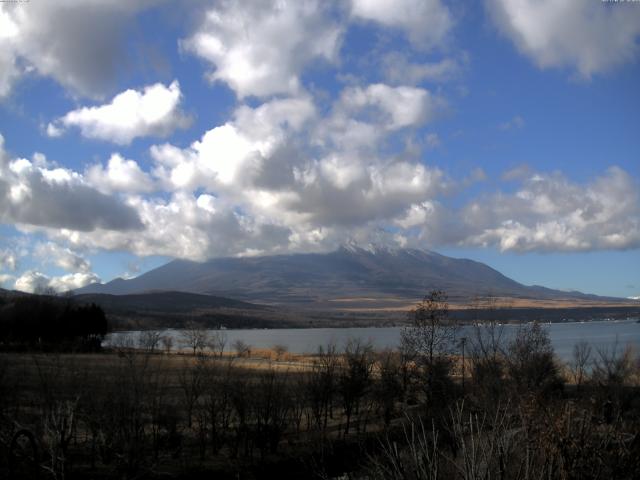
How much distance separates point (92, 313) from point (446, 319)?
71.8 m

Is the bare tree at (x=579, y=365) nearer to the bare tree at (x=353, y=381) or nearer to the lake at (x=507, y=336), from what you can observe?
the lake at (x=507, y=336)

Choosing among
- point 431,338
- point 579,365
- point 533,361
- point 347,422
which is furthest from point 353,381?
point 579,365

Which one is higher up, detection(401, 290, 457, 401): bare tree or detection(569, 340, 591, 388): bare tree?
detection(401, 290, 457, 401): bare tree

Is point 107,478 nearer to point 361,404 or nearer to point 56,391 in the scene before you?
point 56,391

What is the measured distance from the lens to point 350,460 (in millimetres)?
25969

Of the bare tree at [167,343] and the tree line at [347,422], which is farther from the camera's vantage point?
the bare tree at [167,343]

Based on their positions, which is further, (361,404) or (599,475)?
(361,404)

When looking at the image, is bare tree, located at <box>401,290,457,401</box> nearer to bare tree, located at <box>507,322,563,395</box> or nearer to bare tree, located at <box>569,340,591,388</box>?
bare tree, located at <box>507,322,563,395</box>

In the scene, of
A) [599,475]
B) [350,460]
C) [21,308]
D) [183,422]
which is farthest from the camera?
[21,308]

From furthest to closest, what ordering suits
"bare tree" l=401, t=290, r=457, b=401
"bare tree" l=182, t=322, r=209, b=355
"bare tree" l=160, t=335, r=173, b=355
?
"bare tree" l=160, t=335, r=173, b=355
"bare tree" l=182, t=322, r=209, b=355
"bare tree" l=401, t=290, r=457, b=401

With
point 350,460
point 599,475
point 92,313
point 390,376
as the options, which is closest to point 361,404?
point 390,376

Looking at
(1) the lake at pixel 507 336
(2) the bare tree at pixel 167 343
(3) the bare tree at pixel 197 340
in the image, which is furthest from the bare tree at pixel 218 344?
(2) the bare tree at pixel 167 343

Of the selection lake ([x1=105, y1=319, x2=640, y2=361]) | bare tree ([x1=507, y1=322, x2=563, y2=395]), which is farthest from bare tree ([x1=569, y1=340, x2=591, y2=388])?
lake ([x1=105, y1=319, x2=640, y2=361])

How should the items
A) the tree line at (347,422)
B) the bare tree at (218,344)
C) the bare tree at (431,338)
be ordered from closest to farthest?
the tree line at (347,422)
the bare tree at (431,338)
the bare tree at (218,344)
